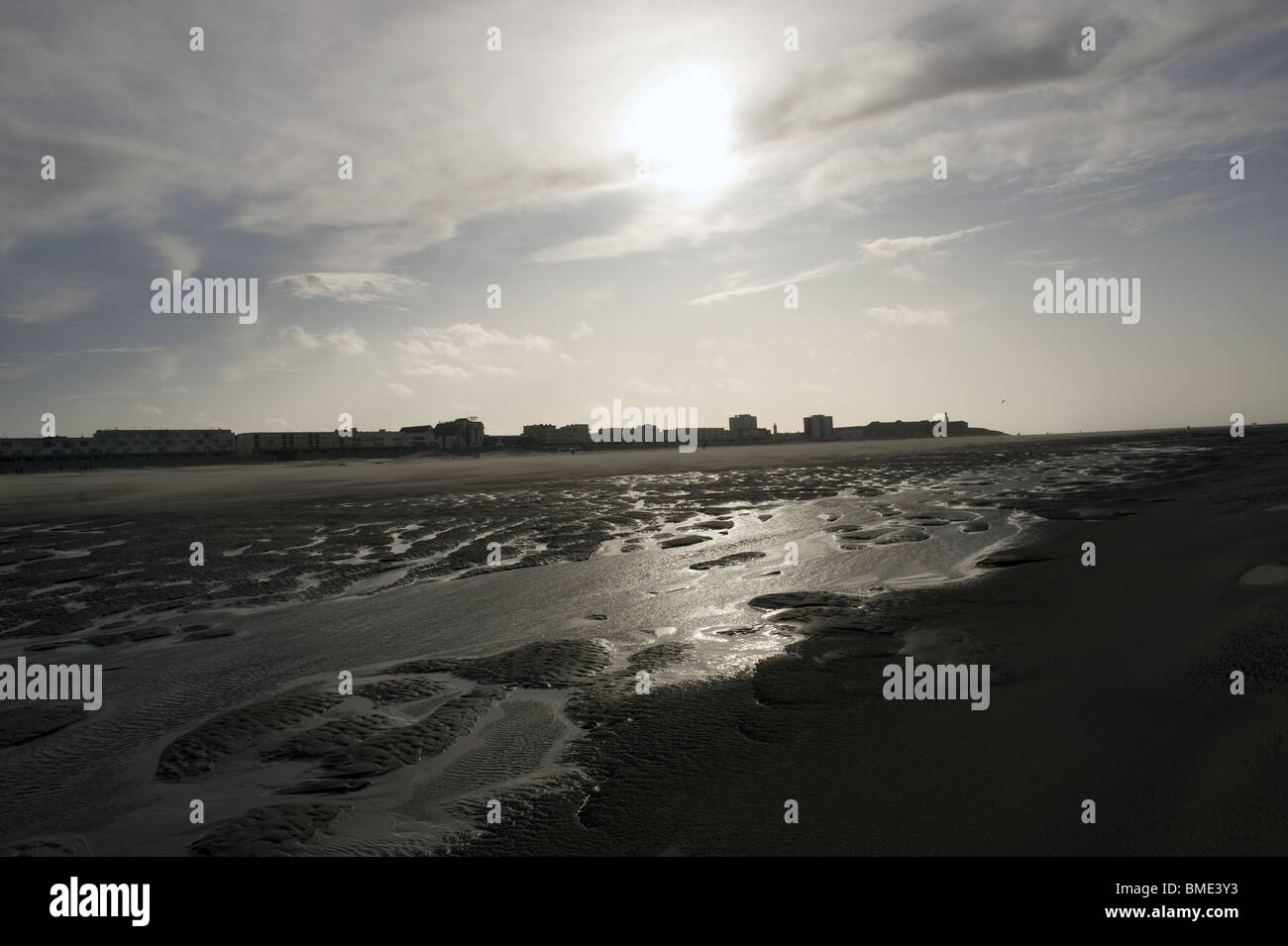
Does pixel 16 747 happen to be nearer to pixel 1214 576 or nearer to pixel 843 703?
pixel 843 703

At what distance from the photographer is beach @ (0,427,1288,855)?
493cm

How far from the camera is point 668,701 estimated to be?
296 inches

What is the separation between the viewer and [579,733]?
6.82m

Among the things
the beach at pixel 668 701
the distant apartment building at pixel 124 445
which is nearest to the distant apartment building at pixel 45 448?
the distant apartment building at pixel 124 445

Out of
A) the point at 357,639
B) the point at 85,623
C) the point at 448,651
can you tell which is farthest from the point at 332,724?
the point at 85,623
